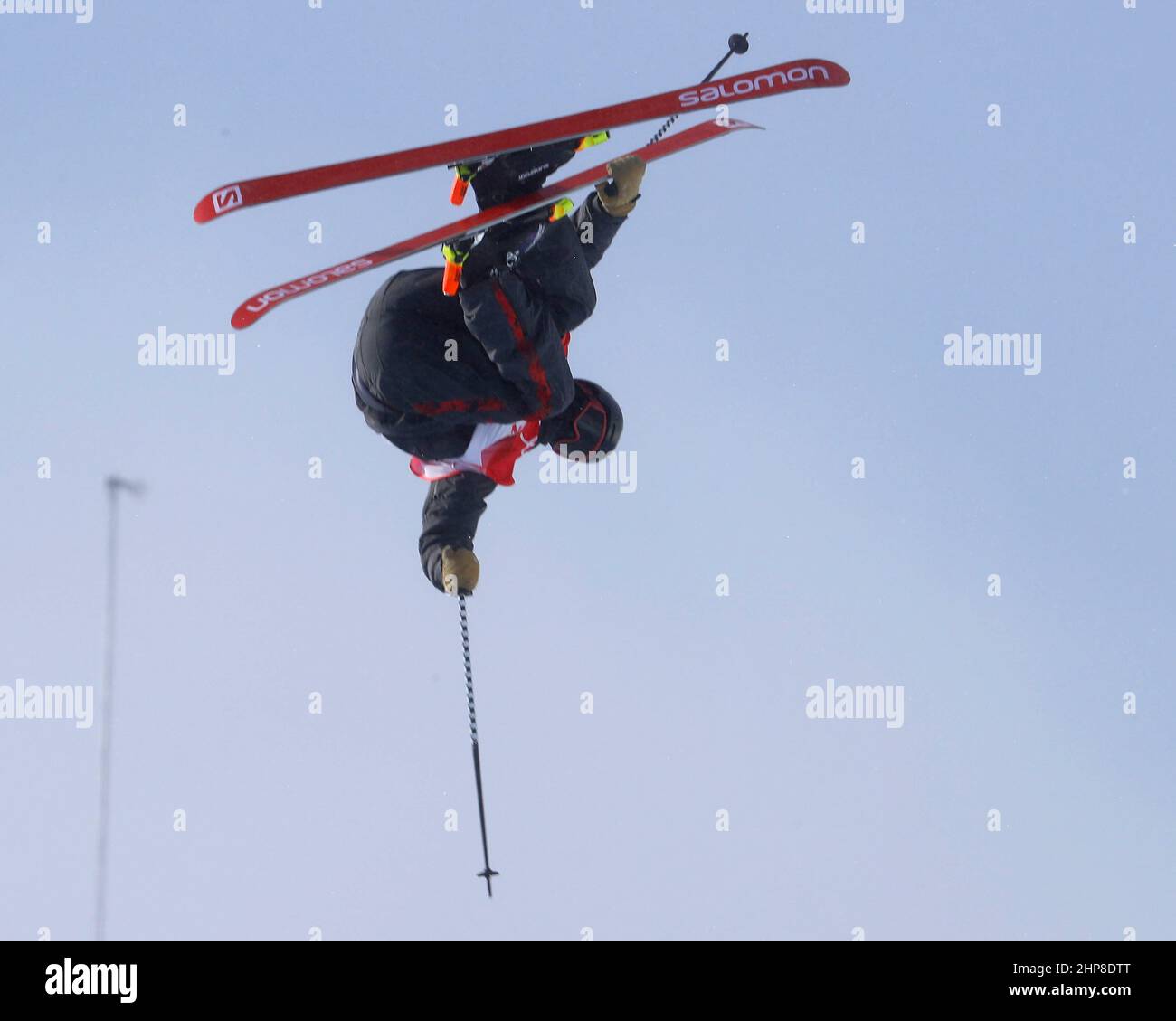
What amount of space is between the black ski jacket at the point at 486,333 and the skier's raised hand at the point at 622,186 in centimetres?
24

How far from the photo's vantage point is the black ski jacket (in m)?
10.2

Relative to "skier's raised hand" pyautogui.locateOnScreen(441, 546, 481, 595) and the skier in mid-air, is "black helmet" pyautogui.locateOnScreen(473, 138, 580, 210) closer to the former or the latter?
the skier in mid-air

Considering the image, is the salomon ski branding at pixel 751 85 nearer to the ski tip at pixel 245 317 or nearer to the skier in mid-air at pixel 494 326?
the skier in mid-air at pixel 494 326

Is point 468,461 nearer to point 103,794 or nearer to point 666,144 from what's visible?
point 666,144

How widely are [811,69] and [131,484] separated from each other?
1029 cm

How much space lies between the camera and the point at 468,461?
11.3 meters

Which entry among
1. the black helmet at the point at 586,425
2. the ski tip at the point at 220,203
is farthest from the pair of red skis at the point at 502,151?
the black helmet at the point at 586,425

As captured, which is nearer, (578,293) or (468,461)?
(578,293)

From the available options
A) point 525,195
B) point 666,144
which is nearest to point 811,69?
point 666,144

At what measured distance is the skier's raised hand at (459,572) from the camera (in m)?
11.2

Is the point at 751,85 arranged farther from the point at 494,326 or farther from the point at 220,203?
the point at 220,203

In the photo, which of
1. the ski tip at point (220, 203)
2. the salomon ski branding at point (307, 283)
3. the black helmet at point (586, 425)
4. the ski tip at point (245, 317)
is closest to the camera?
the ski tip at point (220, 203)

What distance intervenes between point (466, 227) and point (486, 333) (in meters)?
0.61

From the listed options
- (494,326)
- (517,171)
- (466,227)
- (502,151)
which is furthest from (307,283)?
(502,151)
